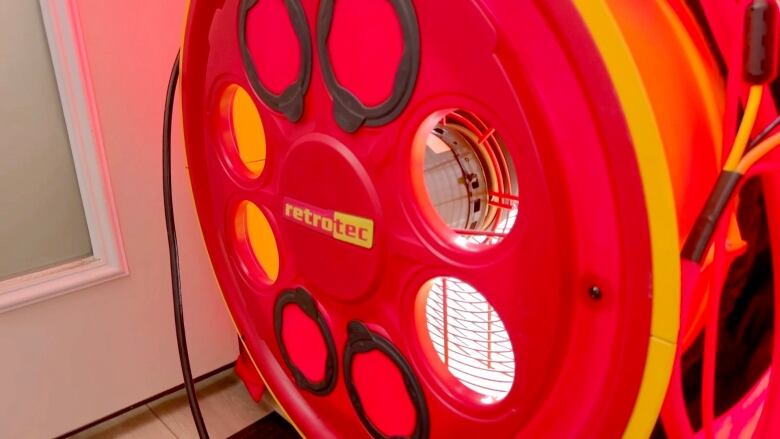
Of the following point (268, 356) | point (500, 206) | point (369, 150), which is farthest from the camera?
point (268, 356)

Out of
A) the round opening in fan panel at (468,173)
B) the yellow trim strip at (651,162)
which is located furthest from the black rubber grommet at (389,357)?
the yellow trim strip at (651,162)

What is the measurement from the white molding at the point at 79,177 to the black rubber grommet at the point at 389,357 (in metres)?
0.52

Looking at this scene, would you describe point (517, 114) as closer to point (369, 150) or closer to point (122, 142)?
point (369, 150)

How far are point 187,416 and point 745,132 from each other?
1.01m

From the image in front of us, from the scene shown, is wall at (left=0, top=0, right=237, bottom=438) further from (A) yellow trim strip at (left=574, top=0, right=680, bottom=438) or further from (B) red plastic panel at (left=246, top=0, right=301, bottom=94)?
(A) yellow trim strip at (left=574, top=0, right=680, bottom=438)

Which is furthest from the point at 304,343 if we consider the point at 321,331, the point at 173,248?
the point at 173,248

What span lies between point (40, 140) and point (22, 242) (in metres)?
0.16

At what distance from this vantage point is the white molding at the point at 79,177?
2.81ft

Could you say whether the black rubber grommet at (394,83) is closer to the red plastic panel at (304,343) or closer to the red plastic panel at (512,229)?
the red plastic panel at (512,229)

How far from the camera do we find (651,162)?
0.36 metres

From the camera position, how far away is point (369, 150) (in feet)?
1.79

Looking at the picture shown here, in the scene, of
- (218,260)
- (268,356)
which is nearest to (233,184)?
(218,260)

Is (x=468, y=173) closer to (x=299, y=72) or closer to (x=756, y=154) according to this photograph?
(x=299, y=72)

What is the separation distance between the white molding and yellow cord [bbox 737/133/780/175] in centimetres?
85
